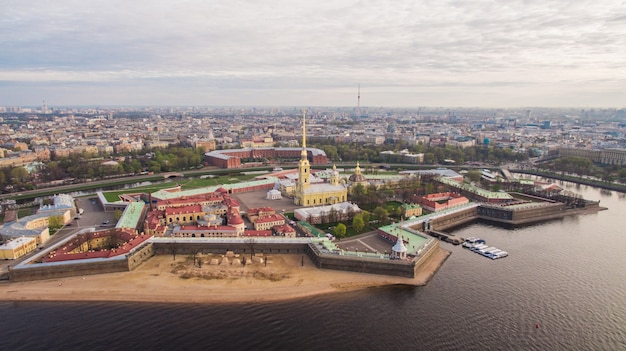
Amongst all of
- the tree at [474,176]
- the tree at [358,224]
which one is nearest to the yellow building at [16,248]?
the tree at [358,224]

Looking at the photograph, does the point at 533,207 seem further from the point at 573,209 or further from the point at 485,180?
the point at 485,180

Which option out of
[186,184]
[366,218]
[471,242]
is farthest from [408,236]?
[186,184]

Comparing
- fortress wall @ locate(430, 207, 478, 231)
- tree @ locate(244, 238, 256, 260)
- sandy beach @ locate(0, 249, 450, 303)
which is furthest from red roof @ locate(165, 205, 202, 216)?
fortress wall @ locate(430, 207, 478, 231)

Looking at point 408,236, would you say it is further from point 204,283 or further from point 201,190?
point 201,190

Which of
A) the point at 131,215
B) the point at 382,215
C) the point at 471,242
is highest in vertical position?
the point at 382,215

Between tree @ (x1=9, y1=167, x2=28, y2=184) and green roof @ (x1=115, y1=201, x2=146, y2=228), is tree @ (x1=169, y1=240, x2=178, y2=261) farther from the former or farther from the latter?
tree @ (x1=9, y1=167, x2=28, y2=184)
